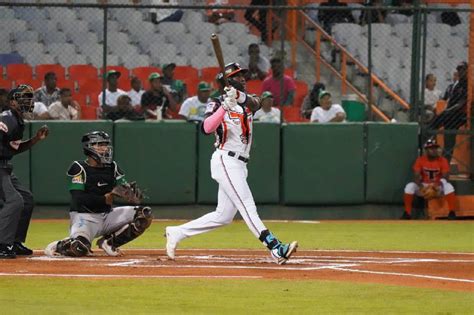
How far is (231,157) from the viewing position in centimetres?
1153

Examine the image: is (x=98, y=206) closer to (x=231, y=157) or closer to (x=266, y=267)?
(x=231, y=157)

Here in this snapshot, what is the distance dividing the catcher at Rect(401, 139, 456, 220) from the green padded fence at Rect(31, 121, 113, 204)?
454 centimetres

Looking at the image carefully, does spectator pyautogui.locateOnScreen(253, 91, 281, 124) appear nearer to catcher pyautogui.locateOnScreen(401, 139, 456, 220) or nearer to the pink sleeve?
catcher pyautogui.locateOnScreen(401, 139, 456, 220)

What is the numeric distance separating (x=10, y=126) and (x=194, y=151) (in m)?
6.25

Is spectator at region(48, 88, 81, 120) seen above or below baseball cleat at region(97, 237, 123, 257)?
above

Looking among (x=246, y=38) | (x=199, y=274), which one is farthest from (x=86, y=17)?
(x=199, y=274)

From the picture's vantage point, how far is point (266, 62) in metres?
19.5

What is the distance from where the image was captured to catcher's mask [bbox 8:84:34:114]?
39.4 feet

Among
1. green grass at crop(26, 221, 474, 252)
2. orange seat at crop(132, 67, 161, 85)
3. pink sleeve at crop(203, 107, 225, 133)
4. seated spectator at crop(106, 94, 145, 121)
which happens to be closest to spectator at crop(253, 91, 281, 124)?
green grass at crop(26, 221, 474, 252)

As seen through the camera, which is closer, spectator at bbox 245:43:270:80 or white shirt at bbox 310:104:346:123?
white shirt at bbox 310:104:346:123

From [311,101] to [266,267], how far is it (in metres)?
8.10

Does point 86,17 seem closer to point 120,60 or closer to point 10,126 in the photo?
point 120,60

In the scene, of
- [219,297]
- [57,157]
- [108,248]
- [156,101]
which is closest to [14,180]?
[108,248]

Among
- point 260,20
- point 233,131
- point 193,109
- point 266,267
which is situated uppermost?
point 260,20
